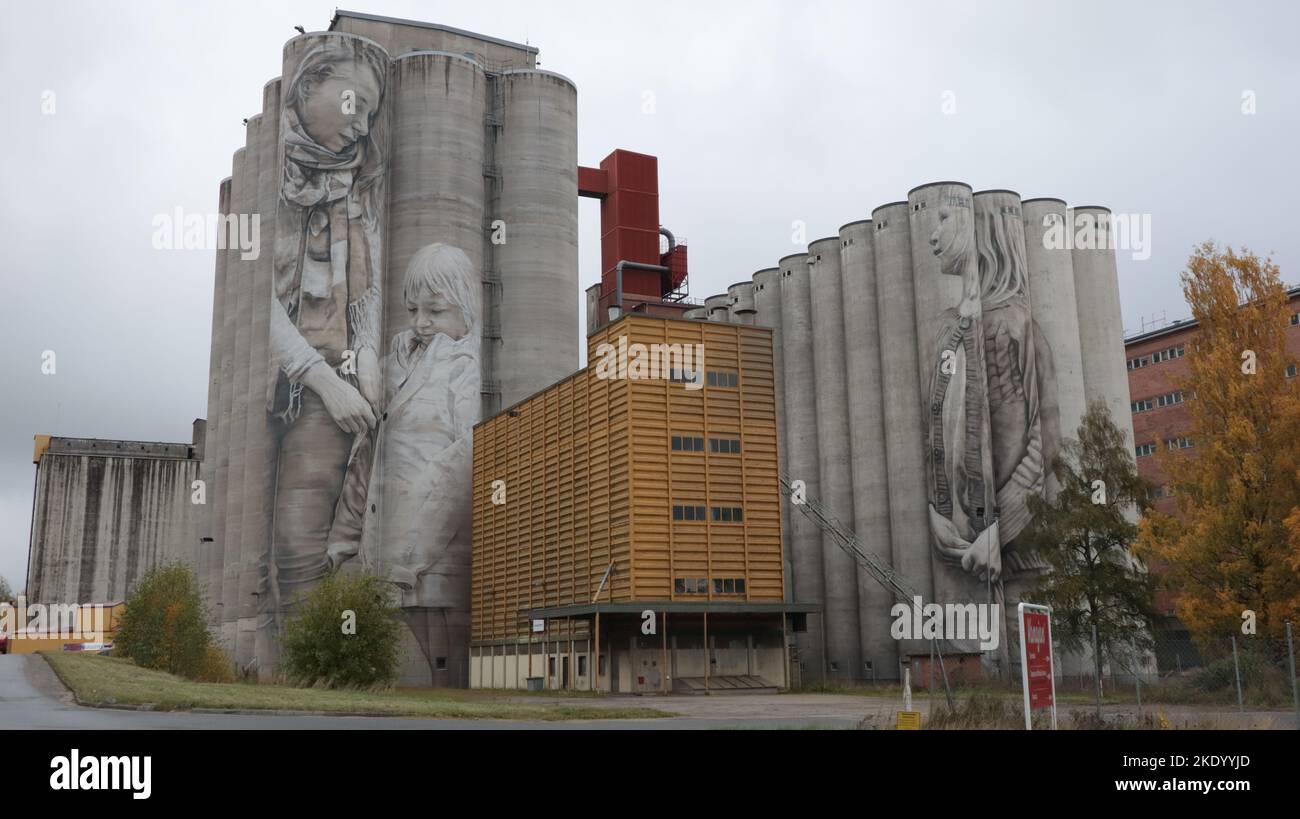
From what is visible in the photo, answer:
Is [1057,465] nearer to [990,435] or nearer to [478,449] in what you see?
[990,435]

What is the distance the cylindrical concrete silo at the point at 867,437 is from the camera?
209 feet

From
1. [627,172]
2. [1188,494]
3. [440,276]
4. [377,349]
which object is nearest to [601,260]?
[627,172]

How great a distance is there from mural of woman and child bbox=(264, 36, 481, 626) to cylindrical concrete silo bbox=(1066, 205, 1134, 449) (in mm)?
38372

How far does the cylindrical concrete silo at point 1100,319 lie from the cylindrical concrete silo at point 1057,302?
1.51 meters

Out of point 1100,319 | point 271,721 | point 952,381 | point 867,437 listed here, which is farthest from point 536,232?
point 271,721

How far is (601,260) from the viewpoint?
277 ft

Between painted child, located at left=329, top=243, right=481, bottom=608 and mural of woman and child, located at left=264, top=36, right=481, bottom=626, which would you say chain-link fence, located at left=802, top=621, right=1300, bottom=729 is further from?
mural of woman and child, located at left=264, top=36, right=481, bottom=626

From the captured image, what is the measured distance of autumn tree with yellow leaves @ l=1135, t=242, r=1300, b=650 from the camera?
3397 cm

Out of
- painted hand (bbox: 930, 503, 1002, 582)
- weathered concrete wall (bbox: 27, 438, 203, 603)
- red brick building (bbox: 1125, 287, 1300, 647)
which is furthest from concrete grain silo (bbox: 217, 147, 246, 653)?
red brick building (bbox: 1125, 287, 1300, 647)

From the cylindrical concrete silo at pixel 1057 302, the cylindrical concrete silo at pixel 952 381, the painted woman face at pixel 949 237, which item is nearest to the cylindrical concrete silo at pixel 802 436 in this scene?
the cylindrical concrete silo at pixel 952 381

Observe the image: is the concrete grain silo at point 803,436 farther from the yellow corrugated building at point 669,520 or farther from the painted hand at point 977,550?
the yellow corrugated building at point 669,520
